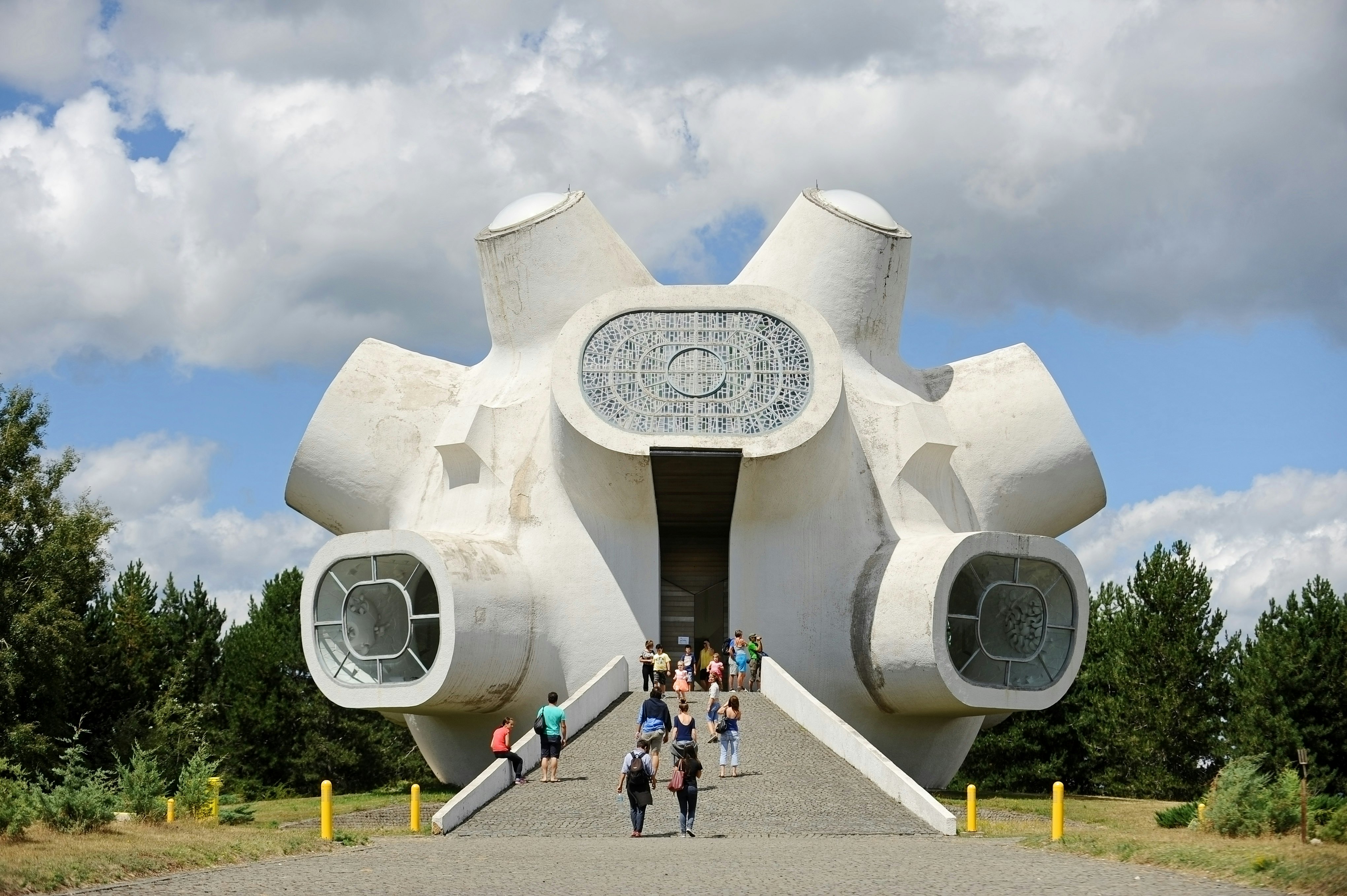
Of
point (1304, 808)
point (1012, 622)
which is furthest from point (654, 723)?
point (1012, 622)

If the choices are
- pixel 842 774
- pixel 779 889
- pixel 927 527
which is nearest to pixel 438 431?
pixel 927 527

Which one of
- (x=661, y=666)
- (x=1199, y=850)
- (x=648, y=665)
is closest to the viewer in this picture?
(x=1199, y=850)

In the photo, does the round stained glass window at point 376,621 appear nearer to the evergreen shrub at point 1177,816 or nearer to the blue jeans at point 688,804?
the blue jeans at point 688,804

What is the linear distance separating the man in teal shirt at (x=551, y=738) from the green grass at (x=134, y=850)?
6.62ft

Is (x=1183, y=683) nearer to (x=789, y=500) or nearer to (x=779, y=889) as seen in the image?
(x=789, y=500)

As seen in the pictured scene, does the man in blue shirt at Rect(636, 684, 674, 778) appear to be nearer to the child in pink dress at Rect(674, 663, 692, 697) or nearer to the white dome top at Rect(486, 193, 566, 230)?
the child in pink dress at Rect(674, 663, 692, 697)

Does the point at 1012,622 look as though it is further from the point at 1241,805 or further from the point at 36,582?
the point at 36,582

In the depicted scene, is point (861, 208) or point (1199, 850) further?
point (861, 208)

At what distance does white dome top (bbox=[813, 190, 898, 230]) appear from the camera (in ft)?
94.4

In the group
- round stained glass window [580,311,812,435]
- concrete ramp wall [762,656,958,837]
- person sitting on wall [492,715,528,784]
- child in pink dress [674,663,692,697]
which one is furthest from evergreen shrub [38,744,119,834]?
round stained glass window [580,311,812,435]

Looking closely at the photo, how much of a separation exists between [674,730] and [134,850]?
246 inches

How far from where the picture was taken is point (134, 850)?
45.2 feet

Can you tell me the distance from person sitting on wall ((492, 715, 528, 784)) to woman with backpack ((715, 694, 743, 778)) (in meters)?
2.48

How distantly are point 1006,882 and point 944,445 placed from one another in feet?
51.2
